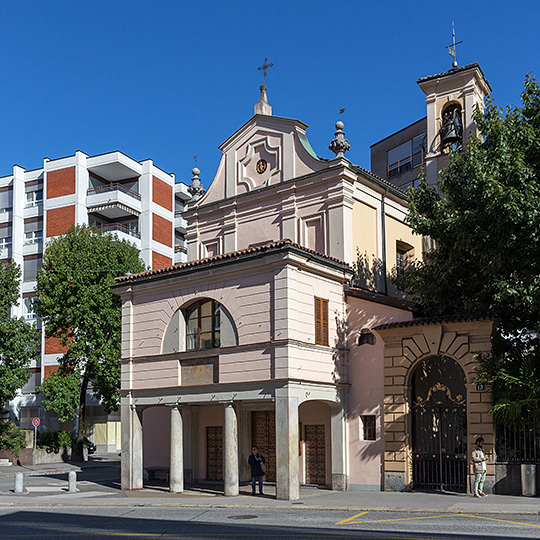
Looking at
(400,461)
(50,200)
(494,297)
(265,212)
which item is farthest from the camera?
(50,200)

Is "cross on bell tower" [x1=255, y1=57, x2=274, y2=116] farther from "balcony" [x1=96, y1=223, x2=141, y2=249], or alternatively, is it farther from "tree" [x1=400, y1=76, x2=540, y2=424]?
"balcony" [x1=96, y1=223, x2=141, y2=249]

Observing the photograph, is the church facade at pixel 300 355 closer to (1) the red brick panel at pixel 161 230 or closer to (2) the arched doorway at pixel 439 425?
(2) the arched doorway at pixel 439 425

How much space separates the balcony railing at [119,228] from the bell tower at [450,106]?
3208 centimetres

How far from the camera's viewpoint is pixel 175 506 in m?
20.2

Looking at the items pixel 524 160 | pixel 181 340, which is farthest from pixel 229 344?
pixel 524 160

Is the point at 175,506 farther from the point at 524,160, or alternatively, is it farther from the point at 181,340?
the point at 524,160

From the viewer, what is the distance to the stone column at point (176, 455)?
941 inches

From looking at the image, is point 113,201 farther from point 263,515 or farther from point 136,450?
point 263,515

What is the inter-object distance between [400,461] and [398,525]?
7.39 m

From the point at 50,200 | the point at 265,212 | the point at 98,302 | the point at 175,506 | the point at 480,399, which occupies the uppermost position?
the point at 50,200

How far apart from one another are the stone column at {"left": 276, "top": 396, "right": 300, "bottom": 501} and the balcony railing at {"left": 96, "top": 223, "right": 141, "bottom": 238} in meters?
38.4

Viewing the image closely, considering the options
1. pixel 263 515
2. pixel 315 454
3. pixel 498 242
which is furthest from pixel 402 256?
pixel 263 515

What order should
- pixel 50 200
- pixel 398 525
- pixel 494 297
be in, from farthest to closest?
pixel 50 200
pixel 494 297
pixel 398 525

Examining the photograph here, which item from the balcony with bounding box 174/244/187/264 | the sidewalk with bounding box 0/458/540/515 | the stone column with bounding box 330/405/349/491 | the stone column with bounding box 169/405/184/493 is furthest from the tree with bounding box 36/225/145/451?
the balcony with bounding box 174/244/187/264
